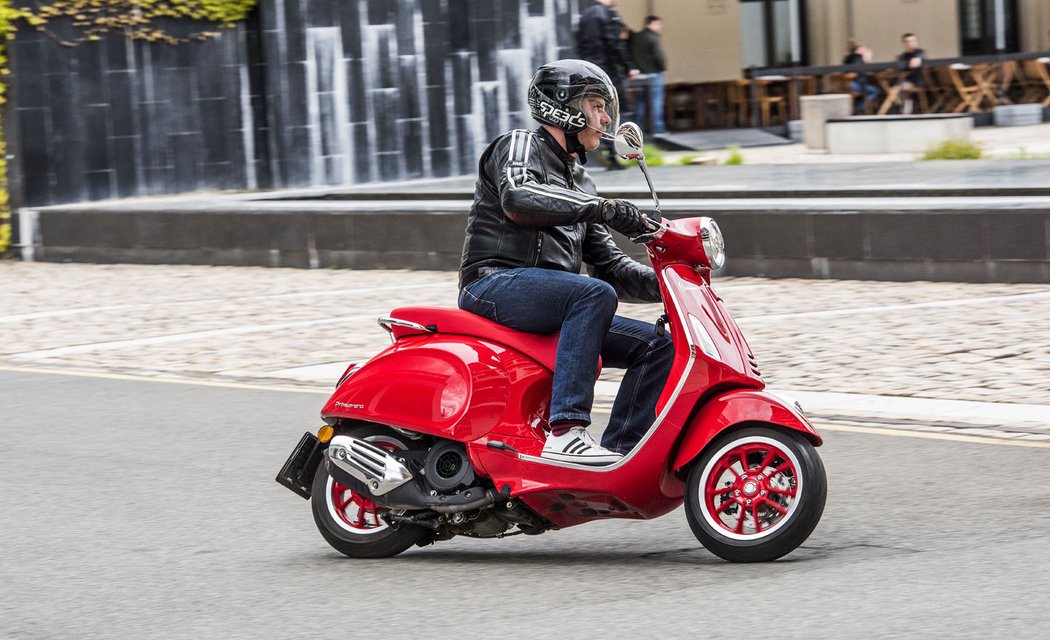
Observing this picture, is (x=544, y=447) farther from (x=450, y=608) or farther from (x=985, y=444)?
(x=985, y=444)

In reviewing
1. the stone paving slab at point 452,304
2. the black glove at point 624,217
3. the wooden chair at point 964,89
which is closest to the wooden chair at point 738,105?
the wooden chair at point 964,89

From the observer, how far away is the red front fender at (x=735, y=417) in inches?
205

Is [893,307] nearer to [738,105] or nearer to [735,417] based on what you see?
[735,417]

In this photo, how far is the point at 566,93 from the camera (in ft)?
18.4

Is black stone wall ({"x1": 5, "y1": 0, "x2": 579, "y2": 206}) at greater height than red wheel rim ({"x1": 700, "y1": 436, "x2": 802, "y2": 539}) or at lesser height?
greater

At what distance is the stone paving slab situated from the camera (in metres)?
9.24

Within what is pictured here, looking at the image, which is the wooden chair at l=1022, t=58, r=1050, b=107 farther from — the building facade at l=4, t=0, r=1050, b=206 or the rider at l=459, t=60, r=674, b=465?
the rider at l=459, t=60, r=674, b=465

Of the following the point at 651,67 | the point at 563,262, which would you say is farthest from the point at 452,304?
the point at 651,67

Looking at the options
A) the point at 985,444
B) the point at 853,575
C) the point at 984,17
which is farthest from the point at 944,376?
the point at 984,17

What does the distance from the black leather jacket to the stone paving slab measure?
2.73 meters

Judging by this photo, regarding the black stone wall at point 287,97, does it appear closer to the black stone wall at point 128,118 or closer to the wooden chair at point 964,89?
the black stone wall at point 128,118

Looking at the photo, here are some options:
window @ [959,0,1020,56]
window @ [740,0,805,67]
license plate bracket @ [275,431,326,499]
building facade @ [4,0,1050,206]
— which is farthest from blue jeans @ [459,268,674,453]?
window @ [959,0,1020,56]

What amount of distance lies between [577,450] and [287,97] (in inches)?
655

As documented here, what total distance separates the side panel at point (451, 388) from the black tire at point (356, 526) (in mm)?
143
